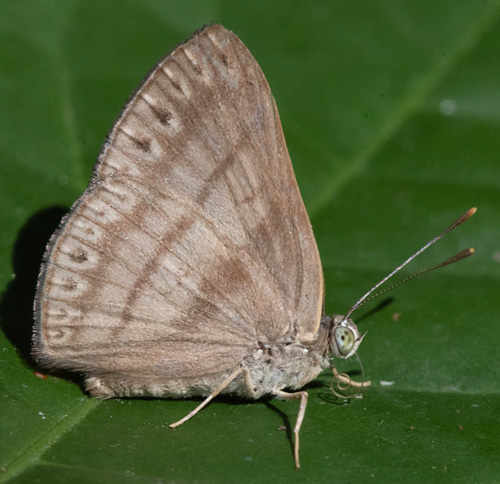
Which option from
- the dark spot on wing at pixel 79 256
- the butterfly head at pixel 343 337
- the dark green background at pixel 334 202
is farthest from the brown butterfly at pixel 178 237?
the butterfly head at pixel 343 337

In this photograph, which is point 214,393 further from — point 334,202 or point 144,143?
point 334,202

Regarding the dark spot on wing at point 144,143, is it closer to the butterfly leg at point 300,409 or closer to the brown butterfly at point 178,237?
the brown butterfly at point 178,237

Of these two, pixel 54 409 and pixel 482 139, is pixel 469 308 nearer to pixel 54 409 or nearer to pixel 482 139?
pixel 482 139

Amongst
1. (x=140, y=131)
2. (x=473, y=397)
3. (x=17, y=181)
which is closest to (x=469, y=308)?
(x=473, y=397)

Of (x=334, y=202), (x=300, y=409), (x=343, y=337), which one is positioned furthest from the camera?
(x=334, y=202)

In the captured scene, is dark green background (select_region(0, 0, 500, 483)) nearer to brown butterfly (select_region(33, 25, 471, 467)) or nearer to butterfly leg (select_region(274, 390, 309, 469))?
butterfly leg (select_region(274, 390, 309, 469))

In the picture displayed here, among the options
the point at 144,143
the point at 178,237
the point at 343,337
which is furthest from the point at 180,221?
the point at 343,337
